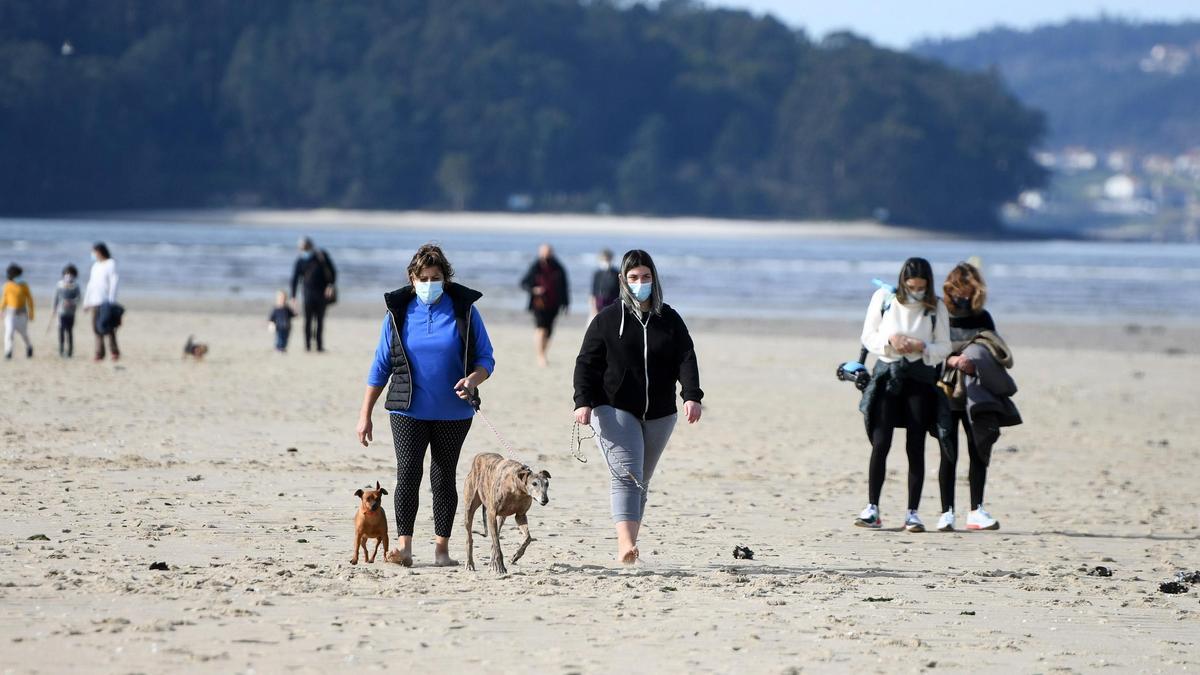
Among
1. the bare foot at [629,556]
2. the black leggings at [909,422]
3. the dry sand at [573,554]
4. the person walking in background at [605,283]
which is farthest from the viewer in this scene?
the person walking in background at [605,283]

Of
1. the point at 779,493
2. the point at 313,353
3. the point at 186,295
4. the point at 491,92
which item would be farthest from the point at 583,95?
the point at 779,493

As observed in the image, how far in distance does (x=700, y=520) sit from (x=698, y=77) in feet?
495

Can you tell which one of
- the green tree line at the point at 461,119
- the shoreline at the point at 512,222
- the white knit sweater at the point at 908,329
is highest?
the green tree line at the point at 461,119

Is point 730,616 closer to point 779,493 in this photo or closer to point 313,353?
point 779,493

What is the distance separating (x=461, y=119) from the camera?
467 feet

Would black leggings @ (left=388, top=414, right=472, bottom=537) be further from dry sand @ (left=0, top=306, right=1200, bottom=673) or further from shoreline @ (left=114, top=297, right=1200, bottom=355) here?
shoreline @ (left=114, top=297, right=1200, bottom=355)

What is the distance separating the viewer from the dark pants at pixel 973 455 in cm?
852

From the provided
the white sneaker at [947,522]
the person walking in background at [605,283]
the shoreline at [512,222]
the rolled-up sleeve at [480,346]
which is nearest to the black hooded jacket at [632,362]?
the rolled-up sleeve at [480,346]

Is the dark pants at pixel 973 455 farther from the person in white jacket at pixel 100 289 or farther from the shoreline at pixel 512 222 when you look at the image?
the shoreline at pixel 512 222

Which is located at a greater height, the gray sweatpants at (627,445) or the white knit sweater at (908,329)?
the white knit sweater at (908,329)

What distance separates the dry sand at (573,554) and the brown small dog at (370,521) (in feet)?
0.55

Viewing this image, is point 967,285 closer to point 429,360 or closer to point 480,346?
point 480,346

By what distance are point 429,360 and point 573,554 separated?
132 cm

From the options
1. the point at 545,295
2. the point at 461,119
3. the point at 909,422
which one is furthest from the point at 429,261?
the point at 461,119
